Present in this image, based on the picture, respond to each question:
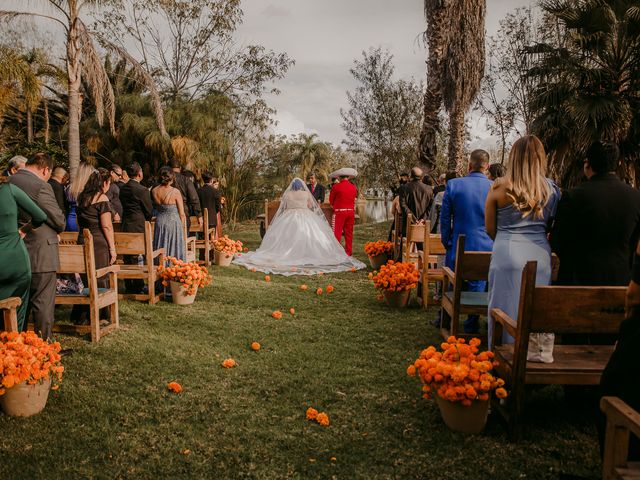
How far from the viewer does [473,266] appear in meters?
5.18

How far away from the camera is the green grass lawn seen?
3.28 m

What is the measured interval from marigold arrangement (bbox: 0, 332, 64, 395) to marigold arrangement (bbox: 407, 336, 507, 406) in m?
2.77

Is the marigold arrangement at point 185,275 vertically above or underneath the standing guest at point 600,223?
underneath

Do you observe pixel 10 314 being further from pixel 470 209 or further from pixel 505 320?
pixel 470 209

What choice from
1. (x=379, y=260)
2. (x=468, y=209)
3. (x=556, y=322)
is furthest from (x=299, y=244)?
(x=556, y=322)

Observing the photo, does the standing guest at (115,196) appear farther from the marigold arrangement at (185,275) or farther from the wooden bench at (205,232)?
the marigold arrangement at (185,275)

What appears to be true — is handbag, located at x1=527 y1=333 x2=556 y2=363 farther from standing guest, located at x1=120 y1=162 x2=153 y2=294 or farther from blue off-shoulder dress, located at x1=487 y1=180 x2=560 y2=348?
standing guest, located at x1=120 y1=162 x2=153 y2=294

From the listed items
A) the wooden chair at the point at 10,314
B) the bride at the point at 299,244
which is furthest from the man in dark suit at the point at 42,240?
the bride at the point at 299,244

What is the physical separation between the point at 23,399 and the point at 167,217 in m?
4.80

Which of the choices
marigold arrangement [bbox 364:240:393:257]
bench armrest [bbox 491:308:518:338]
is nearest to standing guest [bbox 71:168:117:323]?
bench armrest [bbox 491:308:518:338]

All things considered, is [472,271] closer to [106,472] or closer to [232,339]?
[232,339]

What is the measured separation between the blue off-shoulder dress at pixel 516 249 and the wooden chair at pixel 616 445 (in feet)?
6.29

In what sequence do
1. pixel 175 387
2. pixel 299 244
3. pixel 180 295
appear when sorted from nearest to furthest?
pixel 175 387 < pixel 180 295 < pixel 299 244

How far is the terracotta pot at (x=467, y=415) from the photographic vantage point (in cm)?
359
